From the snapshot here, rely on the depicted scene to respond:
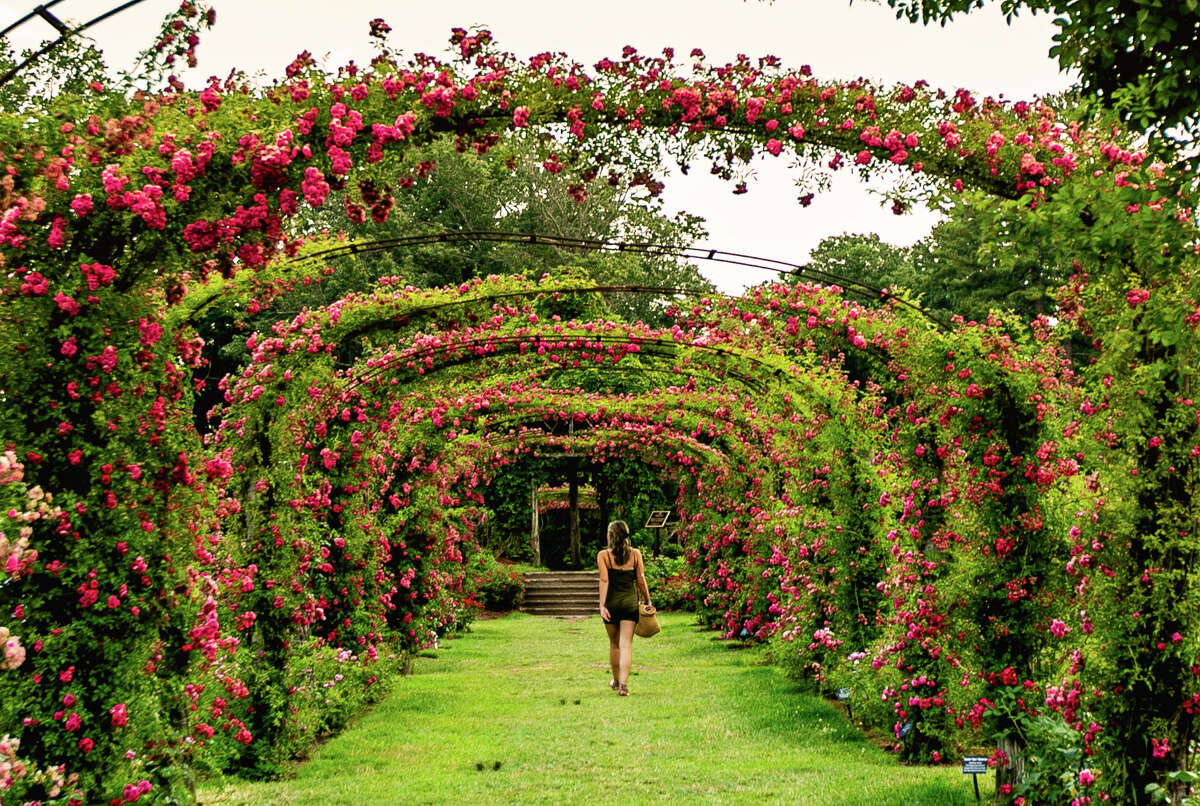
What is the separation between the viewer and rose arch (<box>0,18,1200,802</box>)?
392 cm

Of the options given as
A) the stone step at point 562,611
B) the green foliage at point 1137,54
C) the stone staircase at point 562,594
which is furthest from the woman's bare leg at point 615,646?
the stone step at point 562,611

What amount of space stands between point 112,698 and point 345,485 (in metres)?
4.78

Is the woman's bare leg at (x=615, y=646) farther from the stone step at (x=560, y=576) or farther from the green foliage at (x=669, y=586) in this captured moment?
the stone step at (x=560, y=576)

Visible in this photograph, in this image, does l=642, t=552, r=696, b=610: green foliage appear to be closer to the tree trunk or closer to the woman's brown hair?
the woman's brown hair

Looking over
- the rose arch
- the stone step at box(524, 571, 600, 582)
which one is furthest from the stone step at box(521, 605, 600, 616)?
the rose arch

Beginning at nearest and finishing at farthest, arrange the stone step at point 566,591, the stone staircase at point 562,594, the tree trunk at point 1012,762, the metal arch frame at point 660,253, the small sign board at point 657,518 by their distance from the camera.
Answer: the tree trunk at point 1012,762 < the metal arch frame at point 660,253 < the stone staircase at point 562,594 < the stone step at point 566,591 < the small sign board at point 657,518

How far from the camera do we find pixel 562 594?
2244 cm

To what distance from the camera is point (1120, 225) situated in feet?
10.6

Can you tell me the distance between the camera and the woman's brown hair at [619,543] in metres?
9.38

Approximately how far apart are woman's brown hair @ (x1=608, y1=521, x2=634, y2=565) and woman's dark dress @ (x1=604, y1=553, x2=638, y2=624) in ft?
0.20

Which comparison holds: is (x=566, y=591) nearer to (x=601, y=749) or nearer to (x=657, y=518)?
(x=657, y=518)

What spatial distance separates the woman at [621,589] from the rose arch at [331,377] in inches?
107

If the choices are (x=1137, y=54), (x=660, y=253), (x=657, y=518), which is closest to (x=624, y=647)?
(x=660, y=253)

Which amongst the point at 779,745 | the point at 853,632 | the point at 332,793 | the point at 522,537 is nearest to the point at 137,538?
the point at 332,793
